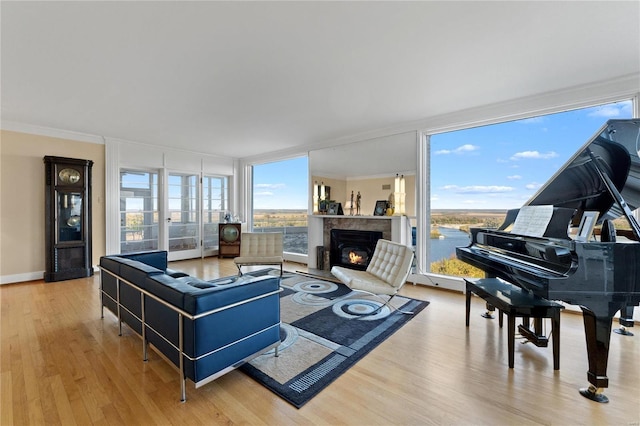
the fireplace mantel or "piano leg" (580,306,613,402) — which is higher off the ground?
the fireplace mantel

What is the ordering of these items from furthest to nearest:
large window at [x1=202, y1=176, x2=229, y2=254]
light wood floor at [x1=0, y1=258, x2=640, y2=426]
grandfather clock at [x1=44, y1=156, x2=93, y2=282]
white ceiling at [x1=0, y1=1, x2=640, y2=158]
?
1. large window at [x1=202, y1=176, x2=229, y2=254]
2. grandfather clock at [x1=44, y1=156, x2=93, y2=282]
3. white ceiling at [x1=0, y1=1, x2=640, y2=158]
4. light wood floor at [x1=0, y1=258, x2=640, y2=426]

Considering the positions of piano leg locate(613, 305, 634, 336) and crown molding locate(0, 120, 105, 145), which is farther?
crown molding locate(0, 120, 105, 145)

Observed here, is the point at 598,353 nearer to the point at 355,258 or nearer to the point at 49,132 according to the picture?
Answer: the point at 355,258

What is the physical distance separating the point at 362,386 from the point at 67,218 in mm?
5627

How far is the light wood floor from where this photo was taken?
164 cm

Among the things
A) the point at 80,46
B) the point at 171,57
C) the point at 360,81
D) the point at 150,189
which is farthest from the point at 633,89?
the point at 150,189

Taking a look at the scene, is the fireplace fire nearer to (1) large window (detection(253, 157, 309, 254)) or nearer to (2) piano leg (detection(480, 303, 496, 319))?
(1) large window (detection(253, 157, 309, 254))

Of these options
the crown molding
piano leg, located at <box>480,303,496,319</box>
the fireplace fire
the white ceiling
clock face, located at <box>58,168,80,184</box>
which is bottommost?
piano leg, located at <box>480,303,496,319</box>

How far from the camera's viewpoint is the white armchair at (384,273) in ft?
10.4

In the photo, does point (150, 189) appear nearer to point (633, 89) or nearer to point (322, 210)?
point (322, 210)

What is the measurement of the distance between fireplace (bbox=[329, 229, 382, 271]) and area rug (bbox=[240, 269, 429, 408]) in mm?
1008

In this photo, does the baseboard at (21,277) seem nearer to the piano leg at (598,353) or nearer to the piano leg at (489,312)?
the piano leg at (489,312)

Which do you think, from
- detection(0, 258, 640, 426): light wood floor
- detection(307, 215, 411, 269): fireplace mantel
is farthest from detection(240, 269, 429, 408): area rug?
detection(307, 215, 411, 269): fireplace mantel

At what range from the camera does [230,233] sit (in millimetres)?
6828
